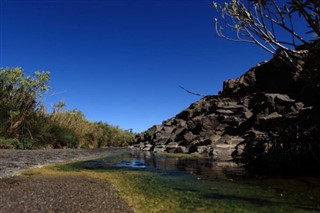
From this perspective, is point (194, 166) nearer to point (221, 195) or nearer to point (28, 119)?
point (221, 195)

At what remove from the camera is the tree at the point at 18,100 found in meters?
24.9

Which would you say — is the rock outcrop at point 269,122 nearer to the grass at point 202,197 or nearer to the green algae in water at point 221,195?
the green algae in water at point 221,195

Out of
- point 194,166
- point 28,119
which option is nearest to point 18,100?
point 28,119

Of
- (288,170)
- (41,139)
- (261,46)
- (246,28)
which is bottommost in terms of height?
(288,170)

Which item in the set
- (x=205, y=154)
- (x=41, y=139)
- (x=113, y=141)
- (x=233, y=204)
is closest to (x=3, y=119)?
(x=41, y=139)

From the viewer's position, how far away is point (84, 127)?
39.2 metres

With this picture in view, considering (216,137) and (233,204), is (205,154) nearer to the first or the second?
(216,137)

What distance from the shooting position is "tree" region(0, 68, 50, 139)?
2488cm

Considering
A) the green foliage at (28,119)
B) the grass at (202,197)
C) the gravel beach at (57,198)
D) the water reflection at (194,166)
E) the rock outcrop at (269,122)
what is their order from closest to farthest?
the gravel beach at (57,198) < the grass at (202,197) < the rock outcrop at (269,122) < the water reflection at (194,166) < the green foliage at (28,119)

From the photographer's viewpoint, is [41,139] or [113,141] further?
[113,141]

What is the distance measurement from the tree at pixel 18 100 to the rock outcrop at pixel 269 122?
13619 mm

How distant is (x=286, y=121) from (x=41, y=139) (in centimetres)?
1797

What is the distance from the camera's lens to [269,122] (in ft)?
71.8

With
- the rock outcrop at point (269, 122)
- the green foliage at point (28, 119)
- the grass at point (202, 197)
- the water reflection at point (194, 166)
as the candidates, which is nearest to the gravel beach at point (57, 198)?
the grass at point (202, 197)
